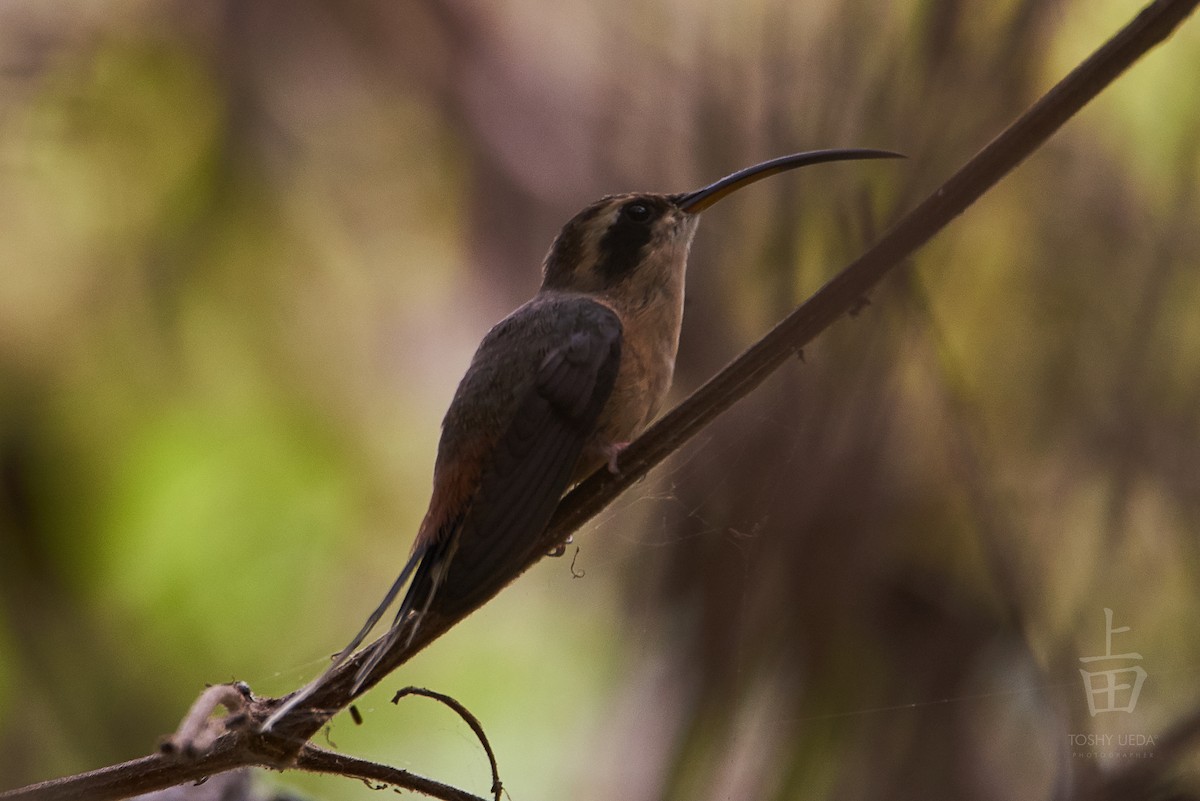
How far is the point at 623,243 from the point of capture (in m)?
2.72

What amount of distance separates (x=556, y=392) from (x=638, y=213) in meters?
0.61

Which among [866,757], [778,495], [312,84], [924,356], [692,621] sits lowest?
[866,757]

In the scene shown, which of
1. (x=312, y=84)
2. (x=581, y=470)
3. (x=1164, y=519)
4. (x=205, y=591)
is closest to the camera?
(x=1164, y=519)

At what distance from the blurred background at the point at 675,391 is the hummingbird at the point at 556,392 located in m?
0.22

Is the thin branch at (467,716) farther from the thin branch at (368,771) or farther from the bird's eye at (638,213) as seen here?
the bird's eye at (638,213)

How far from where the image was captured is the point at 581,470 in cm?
234

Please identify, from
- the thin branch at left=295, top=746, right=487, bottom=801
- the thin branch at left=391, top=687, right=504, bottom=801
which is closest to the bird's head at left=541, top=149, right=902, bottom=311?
the thin branch at left=391, top=687, right=504, bottom=801

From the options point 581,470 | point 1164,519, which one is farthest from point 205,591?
point 1164,519

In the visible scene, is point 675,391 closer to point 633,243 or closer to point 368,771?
point 633,243

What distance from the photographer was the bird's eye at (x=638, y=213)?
271cm

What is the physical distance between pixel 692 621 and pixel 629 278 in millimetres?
805

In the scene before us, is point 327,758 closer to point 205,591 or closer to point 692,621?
point 692,621

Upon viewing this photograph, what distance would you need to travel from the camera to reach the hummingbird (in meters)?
2.02

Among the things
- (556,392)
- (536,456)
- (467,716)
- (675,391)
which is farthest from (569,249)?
(467,716)
